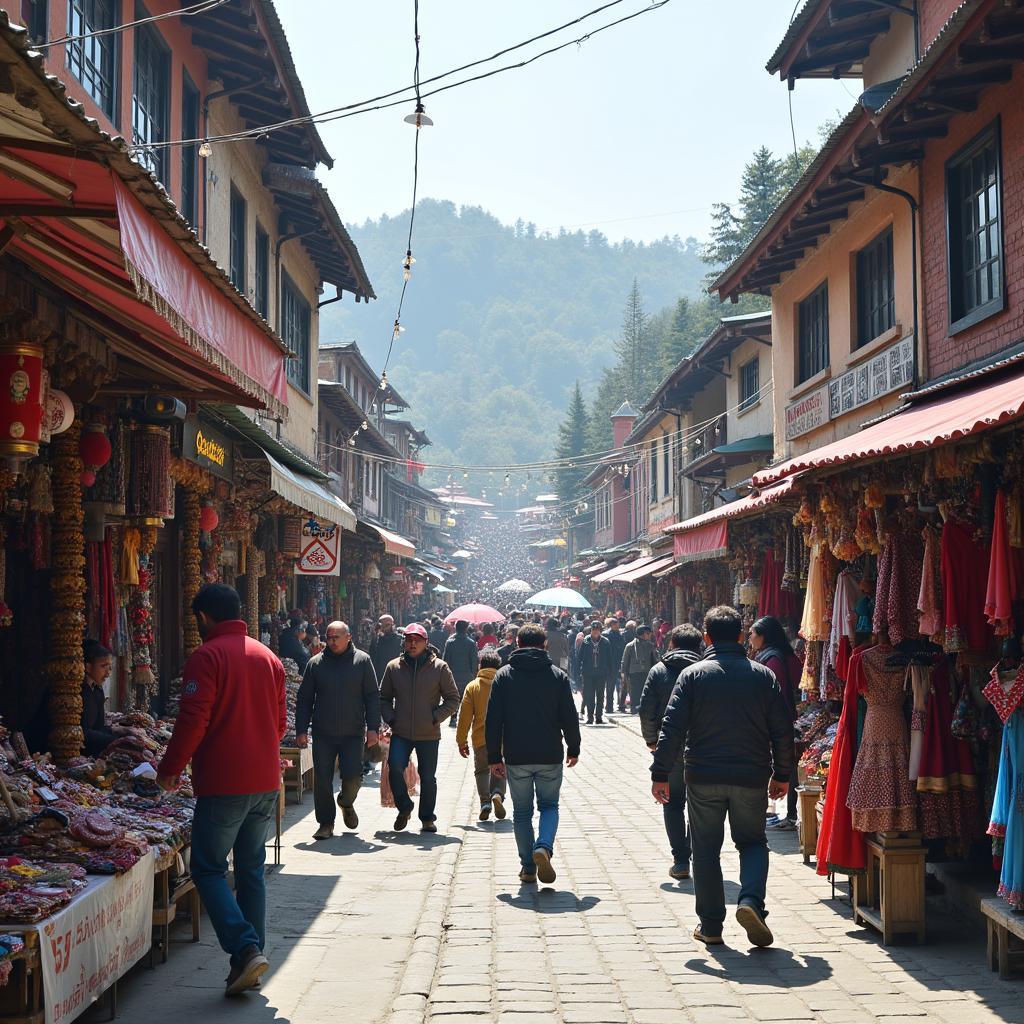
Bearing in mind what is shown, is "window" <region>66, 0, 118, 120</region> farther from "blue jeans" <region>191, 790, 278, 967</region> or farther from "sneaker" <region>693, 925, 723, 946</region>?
"sneaker" <region>693, 925, 723, 946</region>

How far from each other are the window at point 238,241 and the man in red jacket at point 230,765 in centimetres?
1015

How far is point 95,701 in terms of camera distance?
336 inches

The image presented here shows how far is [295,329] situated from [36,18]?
1186 centimetres

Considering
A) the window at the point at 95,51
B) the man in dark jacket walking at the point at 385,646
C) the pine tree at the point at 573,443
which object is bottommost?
the man in dark jacket walking at the point at 385,646

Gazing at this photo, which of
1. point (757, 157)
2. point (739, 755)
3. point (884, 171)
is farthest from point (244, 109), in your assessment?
point (757, 157)

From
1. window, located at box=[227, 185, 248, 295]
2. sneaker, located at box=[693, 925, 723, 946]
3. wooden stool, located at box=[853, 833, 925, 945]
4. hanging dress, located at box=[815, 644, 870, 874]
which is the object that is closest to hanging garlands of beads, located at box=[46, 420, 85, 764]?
sneaker, located at box=[693, 925, 723, 946]

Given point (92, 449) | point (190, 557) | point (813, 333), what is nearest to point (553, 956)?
point (92, 449)

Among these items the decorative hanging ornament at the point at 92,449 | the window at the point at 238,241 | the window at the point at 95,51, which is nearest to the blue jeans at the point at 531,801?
the decorative hanging ornament at the point at 92,449

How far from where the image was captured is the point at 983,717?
7.29 meters

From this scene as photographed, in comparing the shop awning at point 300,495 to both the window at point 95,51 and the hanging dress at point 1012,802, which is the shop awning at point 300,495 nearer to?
the window at point 95,51

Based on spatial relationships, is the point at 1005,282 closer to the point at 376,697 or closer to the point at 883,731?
the point at 883,731

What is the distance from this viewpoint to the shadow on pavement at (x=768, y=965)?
6332 millimetres

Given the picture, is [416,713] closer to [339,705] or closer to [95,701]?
[339,705]

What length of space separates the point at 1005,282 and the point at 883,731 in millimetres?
4736
